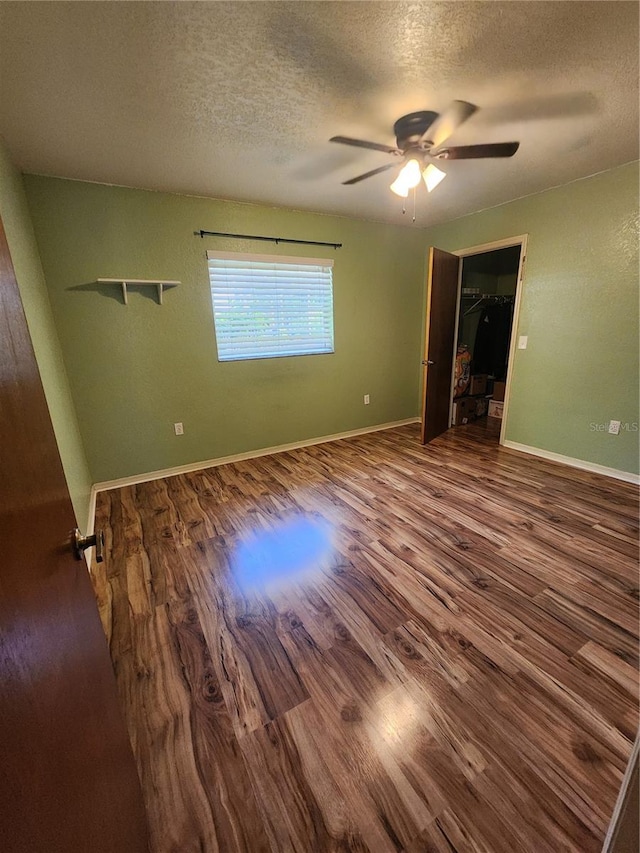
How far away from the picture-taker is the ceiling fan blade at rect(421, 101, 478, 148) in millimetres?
1680

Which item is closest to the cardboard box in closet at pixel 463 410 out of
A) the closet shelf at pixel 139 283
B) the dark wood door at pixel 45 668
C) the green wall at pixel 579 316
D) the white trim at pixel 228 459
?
the white trim at pixel 228 459

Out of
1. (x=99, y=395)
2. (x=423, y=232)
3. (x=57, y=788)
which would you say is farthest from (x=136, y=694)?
(x=423, y=232)

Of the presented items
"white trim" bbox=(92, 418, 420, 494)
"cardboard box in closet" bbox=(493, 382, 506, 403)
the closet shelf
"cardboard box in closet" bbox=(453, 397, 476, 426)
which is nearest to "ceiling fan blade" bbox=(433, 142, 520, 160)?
the closet shelf

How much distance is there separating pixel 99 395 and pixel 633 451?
4.48m

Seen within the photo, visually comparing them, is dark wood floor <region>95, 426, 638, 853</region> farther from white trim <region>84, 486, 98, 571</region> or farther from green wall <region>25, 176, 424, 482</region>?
green wall <region>25, 176, 424, 482</region>

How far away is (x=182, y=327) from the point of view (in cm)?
299

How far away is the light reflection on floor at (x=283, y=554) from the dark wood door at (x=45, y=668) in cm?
102

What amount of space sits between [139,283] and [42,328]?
0.88 meters

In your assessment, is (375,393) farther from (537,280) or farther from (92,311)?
(92,311)

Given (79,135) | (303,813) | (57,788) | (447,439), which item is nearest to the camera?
(57,788)

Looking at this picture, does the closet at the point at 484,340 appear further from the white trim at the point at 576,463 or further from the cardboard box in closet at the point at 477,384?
the white trim at the point at 576,463

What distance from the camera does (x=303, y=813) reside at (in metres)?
0.95

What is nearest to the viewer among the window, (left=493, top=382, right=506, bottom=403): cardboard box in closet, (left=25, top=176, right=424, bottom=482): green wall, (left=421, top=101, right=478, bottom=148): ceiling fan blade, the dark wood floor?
the dark wood floor

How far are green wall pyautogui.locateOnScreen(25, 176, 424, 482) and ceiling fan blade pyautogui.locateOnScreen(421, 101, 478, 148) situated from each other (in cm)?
166
